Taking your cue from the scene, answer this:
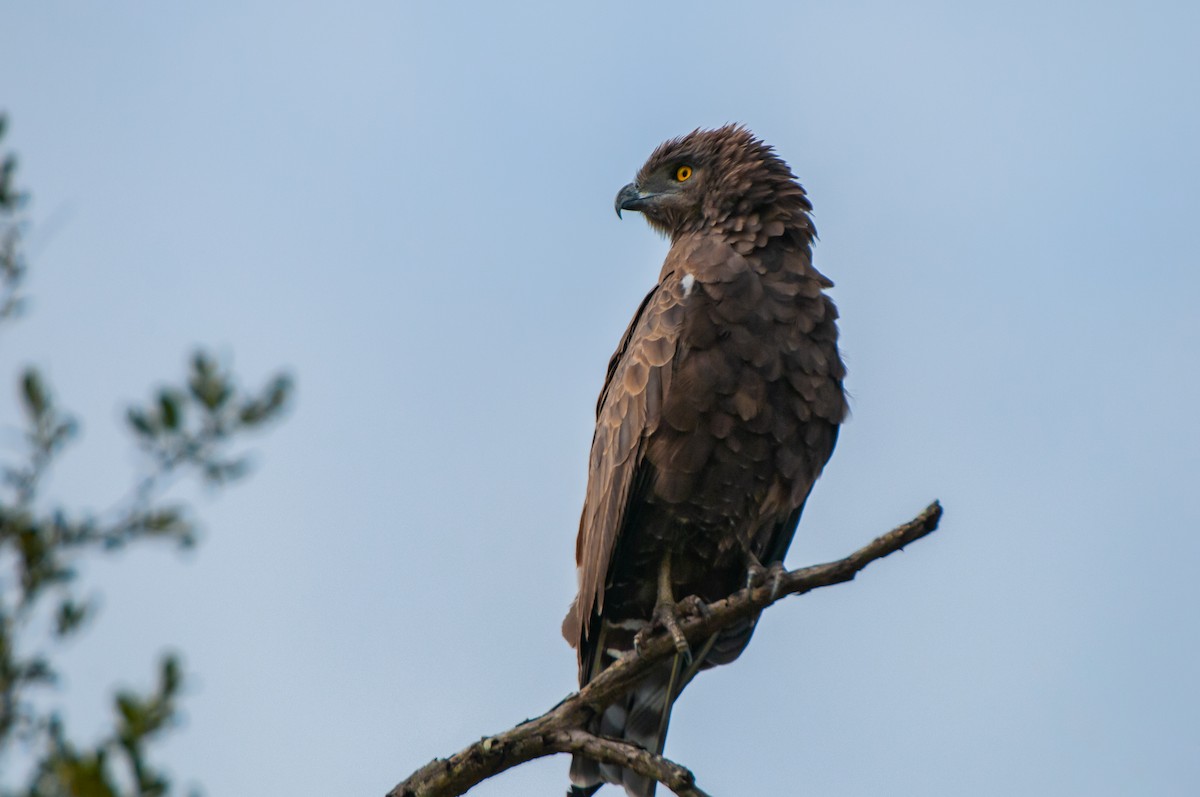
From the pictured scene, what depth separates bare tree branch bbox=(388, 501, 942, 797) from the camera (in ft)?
16.3

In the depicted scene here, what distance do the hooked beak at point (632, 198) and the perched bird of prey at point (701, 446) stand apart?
3.40 ft

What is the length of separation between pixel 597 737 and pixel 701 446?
5.64 feet

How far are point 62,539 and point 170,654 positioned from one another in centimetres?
32

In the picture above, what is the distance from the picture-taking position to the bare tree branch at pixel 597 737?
4.98 m

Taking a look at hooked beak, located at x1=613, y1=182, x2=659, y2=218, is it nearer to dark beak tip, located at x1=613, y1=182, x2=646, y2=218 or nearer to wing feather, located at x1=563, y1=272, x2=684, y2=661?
dark beak tip, located at x1=613, y1=182, x2=646, y2=218

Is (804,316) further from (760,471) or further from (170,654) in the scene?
(170,654)

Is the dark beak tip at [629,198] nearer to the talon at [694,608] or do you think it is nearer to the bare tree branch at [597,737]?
the talon at [694,608]

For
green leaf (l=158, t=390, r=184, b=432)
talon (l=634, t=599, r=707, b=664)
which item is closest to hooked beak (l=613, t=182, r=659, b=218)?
talon (l=634, t=599, r=707, b=664)

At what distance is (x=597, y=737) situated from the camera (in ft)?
17.2

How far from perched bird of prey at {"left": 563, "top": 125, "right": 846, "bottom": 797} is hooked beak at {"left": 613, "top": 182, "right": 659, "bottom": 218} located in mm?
1035

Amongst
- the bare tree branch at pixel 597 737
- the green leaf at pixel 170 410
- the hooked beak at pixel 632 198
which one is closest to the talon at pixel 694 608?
the bare tree branch at pixel 597 737

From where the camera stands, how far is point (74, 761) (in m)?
2.10

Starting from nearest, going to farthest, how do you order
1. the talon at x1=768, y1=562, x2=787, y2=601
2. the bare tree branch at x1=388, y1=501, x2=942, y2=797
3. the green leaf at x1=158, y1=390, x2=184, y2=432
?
the green leaf at x1=158, y1=390, x2=184, y2=432, the bare tree branch at x1=388, y1=501, x2=942, y2=797, the talon at x1=768, y1=562, x2=787, y2=601

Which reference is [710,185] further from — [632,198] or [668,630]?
[668,630]
